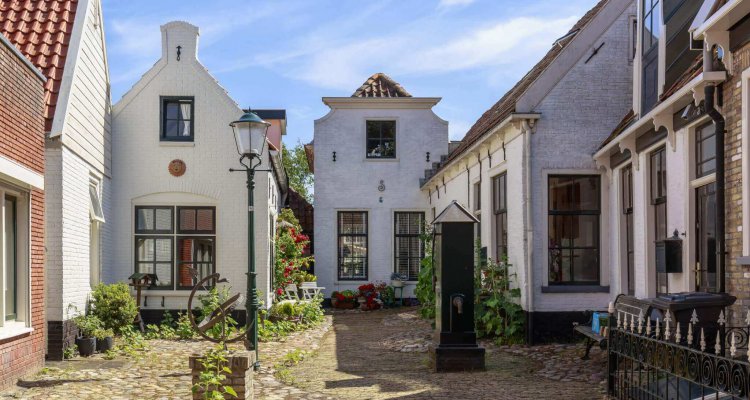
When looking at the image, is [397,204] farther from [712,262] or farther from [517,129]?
[712,262]

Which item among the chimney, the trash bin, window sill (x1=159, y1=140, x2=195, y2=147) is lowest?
the trash bin

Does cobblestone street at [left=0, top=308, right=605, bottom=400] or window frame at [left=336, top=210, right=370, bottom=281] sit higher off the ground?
window frame at [left=336, top=210, right=370, bottom=281]

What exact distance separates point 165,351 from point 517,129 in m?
6.61

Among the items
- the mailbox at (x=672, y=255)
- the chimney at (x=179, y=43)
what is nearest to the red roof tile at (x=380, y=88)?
the chimney at (x=179, y=43)

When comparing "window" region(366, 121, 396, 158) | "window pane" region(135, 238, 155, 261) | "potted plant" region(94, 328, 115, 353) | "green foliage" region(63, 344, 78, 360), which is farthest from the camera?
"window" region(366, 121, 396, 158)

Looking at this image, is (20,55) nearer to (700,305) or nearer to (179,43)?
(179,43)

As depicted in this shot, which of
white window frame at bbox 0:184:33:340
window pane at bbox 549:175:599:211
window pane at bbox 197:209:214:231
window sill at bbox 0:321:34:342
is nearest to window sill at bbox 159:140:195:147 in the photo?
window pane at bbox 197:209:214:231

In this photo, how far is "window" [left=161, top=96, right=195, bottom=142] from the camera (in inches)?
618

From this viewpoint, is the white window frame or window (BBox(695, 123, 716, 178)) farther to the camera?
the white window frame

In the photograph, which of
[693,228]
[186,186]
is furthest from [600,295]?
[186,186]

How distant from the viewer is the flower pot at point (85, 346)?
1184cm

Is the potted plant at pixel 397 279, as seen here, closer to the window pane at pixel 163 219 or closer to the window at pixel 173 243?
the window at pixel 173 243

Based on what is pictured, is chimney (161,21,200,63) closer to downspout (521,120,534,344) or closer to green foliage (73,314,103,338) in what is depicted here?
green foliage (73,314,103,338)

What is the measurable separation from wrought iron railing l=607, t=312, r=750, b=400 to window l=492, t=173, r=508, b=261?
6.43m
